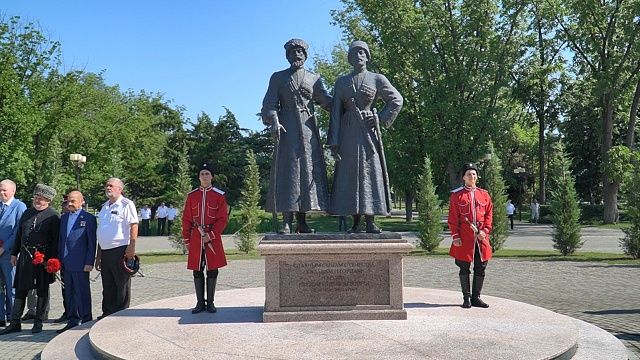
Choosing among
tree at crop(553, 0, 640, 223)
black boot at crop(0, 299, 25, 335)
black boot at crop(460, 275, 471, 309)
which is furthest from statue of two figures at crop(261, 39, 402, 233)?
tree at crop(553, 0, 640, 223)

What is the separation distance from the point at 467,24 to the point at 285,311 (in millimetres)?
28887

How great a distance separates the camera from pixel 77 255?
7.43 m

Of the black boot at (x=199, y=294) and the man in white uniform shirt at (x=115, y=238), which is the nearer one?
the black boot at (x=199, y=294)

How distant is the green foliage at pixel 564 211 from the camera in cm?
1755

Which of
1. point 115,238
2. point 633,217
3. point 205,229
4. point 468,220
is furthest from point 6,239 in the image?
point 633,217

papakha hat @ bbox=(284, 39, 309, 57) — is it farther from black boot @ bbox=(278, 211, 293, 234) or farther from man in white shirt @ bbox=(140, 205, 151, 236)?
man in white shirt @ bbox=(140, 205, 151, 236)

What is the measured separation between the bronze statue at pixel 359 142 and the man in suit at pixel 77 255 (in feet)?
11.0

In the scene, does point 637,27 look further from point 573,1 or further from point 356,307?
point 356,307

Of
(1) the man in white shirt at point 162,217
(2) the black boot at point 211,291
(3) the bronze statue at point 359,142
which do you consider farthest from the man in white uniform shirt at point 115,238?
(1) the man in white shirt at point 162,217

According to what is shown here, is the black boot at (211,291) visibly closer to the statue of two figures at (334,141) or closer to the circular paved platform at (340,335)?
the circular paved platform at (340,335)

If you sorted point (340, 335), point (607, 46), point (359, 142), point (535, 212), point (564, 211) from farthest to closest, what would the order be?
point (535, 212), point (607, 46), point (564, 211), point (359, 142), point (340, 335)

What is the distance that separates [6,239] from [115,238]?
184 cm

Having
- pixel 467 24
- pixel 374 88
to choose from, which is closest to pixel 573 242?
pixel 374 88

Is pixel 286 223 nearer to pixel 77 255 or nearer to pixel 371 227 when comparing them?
pixel 371 227
